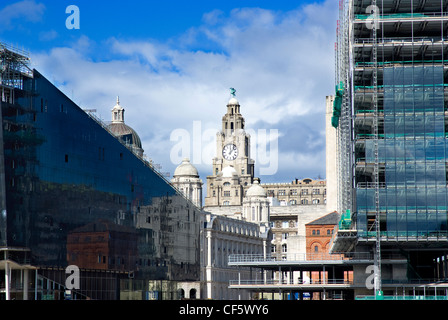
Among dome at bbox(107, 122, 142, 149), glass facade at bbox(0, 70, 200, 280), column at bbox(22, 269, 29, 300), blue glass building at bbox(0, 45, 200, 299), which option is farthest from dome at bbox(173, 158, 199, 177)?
column at bbox(22, 269, 29, 300)

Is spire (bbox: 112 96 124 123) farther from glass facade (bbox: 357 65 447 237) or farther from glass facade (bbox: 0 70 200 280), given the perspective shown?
glass facade (bbox: 357 65 447 237)

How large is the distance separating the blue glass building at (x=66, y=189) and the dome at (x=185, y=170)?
5538cm

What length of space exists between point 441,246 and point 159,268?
49705 mm

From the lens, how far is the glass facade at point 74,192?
94.8 m

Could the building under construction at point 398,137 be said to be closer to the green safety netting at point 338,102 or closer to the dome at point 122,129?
the green safety netting at point 338,102

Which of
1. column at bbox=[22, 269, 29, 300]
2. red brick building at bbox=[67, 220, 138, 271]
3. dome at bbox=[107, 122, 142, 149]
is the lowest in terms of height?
column at bbox=[22, 269, 29, 300]

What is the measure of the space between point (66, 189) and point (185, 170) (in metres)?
86.0

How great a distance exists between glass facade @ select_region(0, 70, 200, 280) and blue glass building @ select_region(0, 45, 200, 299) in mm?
118

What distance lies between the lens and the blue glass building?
94062mm

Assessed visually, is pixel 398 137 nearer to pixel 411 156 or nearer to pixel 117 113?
pixel 411 156

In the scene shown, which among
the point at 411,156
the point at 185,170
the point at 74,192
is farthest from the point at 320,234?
the point at 74,192

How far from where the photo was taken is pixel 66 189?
103m

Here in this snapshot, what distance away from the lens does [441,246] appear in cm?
9694

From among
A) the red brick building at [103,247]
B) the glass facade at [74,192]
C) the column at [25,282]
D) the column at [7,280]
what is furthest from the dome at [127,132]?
the column at [7,280]
